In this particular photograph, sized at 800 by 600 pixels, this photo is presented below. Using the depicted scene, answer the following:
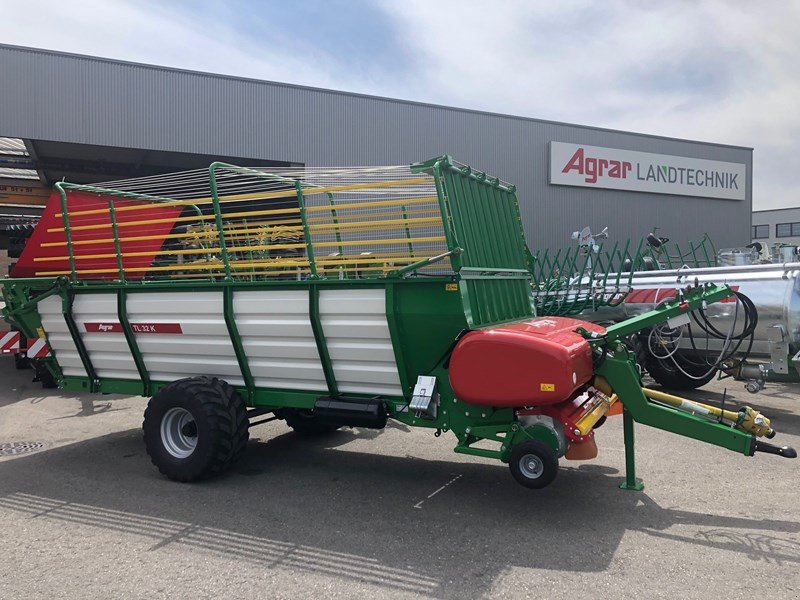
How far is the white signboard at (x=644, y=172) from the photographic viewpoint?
2167 cm

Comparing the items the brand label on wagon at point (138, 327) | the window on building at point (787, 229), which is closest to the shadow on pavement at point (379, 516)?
the brand label on wagon at point (138, 327)

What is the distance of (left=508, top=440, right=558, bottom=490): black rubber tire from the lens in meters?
4.40

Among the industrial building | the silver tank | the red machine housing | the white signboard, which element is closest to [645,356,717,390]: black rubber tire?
the silver tank

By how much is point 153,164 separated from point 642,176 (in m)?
16.6

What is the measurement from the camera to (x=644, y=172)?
76.6 ft

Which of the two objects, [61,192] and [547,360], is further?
[61,192]

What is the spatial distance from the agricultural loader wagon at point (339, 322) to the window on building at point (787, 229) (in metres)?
62.2

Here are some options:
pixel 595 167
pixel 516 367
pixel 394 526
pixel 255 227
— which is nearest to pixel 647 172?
pixel 595 167

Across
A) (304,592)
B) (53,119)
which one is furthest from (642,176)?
(304,592)

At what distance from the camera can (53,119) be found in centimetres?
1443

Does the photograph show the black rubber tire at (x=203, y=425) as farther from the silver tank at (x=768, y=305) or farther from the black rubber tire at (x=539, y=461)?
the silver tank at (x=768, y=305)

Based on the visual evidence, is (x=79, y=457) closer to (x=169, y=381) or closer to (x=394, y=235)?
(x=169, y=381)

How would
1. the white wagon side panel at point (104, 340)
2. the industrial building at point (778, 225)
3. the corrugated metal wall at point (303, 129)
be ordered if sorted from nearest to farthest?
the white wagon side panel at point (104, 340)
the corrugated metal wall at point (303, 129)
the industrial building at point (778, 225)

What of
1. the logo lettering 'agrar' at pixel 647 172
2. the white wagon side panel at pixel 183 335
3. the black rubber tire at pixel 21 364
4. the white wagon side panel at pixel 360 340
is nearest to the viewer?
the white wagon side panel at pixel 360 340
